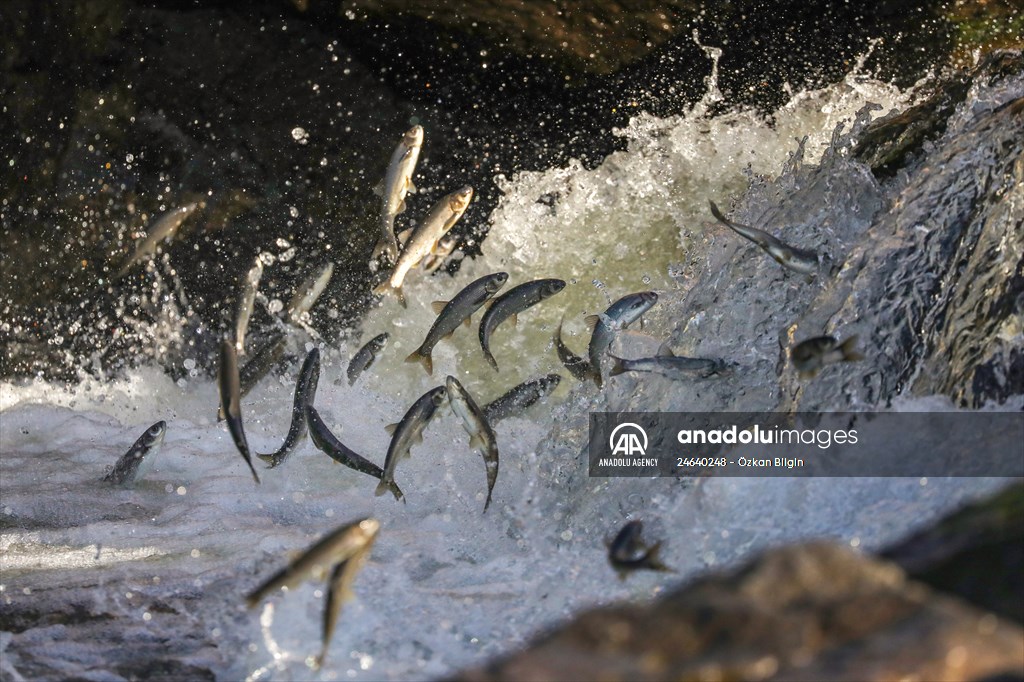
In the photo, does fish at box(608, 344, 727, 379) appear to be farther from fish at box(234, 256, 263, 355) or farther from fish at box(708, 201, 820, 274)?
fish at box(234, 256, 263, 355)

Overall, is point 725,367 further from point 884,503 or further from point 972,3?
point 972,3

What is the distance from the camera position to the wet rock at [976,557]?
204 cm

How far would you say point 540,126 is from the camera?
5.82 metres

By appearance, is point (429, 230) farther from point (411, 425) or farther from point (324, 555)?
point (324, 555)

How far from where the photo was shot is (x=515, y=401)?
177 inches

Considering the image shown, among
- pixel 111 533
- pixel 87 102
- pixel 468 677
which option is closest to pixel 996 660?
pixel 468 677

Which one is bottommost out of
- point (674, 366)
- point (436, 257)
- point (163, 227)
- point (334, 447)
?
point (334, 447)

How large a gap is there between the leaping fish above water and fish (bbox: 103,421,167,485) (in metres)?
2.22

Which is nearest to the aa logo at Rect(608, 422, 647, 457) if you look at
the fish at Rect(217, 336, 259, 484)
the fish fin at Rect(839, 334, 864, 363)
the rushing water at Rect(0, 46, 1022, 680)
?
the rushing water at Rect(0, 46, 1022, 680)

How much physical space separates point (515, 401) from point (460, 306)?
1.54 feet

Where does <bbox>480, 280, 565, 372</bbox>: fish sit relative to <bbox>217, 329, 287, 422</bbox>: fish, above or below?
above

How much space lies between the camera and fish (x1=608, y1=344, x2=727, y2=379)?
4.02 meters

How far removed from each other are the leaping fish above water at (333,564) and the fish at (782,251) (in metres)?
1.85

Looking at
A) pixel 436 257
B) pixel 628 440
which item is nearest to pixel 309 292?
pixel 436 257
